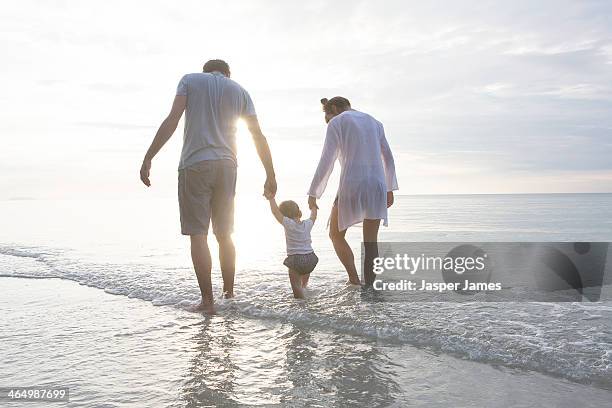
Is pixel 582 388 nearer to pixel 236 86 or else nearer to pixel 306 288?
pixel 306 288

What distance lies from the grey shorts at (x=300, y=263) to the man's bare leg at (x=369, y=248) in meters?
0.64

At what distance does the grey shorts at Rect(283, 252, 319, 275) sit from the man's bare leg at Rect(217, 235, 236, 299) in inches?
22.7

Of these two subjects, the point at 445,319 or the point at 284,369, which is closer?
the point at 284,369

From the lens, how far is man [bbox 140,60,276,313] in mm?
4598

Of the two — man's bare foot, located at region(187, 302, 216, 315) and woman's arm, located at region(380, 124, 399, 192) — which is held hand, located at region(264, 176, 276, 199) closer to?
man's bare foot, located at region(187, 302, 216, 315)

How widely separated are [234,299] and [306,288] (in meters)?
0.91

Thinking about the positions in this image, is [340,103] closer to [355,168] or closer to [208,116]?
[355,168]

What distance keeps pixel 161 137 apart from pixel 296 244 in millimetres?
1794

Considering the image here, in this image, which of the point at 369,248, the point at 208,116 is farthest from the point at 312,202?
the point at 208,116

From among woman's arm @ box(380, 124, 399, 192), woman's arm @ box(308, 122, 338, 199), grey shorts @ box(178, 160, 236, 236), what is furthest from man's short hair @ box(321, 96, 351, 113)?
grey shorts @ box(178, 160, 236, 236)

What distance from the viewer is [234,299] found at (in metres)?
4.90

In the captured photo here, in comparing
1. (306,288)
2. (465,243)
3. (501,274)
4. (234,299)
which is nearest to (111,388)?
(234,299)

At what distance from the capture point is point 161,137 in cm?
457

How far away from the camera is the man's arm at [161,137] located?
4543 mm
